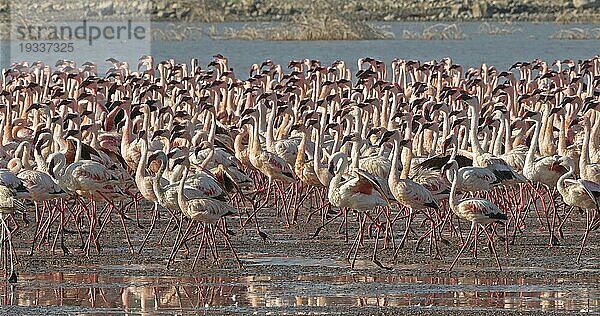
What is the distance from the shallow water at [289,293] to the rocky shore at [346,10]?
176ft

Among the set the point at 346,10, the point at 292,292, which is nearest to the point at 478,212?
the point at 292,292

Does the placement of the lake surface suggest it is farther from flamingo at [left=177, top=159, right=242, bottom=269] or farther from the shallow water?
the shallow water

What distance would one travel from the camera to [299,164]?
14.6 m

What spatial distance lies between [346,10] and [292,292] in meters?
57.8

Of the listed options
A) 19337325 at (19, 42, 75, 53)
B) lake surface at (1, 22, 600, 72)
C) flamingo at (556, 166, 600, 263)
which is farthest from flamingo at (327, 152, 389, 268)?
19337325 at (19, 42, 75, 53)

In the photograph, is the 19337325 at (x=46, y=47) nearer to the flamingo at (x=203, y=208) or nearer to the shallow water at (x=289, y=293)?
the flamingo at (x=203, y=208)

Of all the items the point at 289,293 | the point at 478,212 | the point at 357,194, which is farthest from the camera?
the point at 357,194

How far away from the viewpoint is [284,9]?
68.7 metres

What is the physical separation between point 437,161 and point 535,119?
6.90 ft

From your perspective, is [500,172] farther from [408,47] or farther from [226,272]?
[408,47]

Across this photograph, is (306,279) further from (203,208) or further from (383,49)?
(383,49)

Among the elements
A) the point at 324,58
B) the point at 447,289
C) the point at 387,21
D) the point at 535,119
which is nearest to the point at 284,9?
the point at 387,21

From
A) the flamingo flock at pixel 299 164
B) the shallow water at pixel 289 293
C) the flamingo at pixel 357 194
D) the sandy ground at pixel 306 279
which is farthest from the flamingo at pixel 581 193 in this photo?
the flamingo at pixel 357 194

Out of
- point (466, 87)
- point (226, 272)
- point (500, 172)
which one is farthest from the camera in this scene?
point (466, 87)
